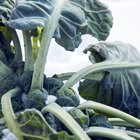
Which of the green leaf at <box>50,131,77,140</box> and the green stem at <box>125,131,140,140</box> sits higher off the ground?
the green leaf at <box>50,131,77,140</box>

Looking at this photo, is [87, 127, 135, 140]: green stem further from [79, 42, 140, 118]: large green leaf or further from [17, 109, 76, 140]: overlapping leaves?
[79, 42, 140, 118]: large green leaf

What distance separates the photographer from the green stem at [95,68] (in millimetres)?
2169

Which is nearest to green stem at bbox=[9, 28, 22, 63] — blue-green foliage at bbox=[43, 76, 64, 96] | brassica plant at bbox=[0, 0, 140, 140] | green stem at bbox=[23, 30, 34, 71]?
brassica plant at bbox=[0, 0, 140, 140]

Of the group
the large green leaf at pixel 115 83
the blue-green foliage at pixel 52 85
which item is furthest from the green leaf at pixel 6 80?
the large green leaf at pixel 115 83

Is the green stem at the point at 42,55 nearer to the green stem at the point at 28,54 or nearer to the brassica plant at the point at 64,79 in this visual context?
the brassica plant at the point at 64,79

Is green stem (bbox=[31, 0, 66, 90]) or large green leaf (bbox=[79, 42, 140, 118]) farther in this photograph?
large green leaf (bbox=[79, 42, 140, 118])

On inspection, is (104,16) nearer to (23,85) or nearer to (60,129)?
(23,85)

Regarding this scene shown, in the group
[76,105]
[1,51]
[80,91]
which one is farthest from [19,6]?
[80,91]

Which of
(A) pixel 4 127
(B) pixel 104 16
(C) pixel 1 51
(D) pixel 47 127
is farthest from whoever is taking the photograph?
(B) pixel 104 16

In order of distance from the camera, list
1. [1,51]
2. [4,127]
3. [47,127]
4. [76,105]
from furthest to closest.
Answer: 1. [1,51]
2. [76,105]
3. [4,127]
4. [47,127]

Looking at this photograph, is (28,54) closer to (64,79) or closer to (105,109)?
(64,79)

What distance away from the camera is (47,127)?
1.84 metres

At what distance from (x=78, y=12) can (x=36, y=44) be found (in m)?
0.25

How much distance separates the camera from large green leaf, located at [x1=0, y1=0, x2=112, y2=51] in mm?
2109
